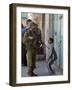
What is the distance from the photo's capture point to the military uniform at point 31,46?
6.08 ft

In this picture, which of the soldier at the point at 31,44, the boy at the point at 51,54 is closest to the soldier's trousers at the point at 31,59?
the soldier at the point at 31,44

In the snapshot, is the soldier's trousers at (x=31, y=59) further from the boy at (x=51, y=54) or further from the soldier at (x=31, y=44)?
the boy at (x=51, y=54)

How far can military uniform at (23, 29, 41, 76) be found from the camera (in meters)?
1.85

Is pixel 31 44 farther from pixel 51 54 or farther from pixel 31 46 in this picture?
pixel 51 54

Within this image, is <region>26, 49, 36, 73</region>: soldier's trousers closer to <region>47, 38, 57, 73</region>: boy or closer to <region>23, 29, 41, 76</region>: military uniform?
<region>23, 29, 41, 76</region>: military uniform

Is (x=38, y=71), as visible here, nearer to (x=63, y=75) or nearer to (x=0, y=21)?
(x=63, y=75)

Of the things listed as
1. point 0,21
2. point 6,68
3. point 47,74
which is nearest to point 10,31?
point 0,21

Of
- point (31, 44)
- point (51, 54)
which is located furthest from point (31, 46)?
point (51, 54)

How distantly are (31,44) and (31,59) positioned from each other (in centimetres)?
11

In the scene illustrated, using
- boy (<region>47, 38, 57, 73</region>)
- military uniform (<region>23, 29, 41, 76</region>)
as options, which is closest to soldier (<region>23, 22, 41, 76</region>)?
military uniform (<region>23, 29, 41, 76</region>)

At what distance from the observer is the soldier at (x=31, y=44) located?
186cm

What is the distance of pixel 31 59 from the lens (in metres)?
1.86

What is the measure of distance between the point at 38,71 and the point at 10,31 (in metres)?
0.37

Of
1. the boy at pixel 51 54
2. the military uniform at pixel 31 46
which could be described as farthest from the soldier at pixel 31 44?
the boy at pixel 51 54
